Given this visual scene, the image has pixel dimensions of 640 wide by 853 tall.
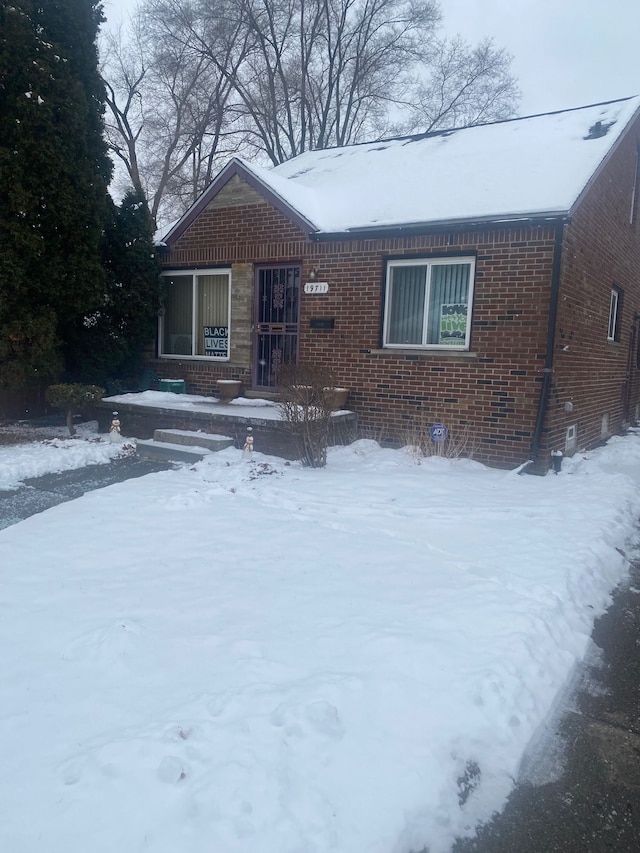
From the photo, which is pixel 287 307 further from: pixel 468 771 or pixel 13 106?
pixel 468 771

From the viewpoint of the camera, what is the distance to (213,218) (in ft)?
36.6

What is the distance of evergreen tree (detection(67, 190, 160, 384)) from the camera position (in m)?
10.9

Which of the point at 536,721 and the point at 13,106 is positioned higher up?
the point at 13,106

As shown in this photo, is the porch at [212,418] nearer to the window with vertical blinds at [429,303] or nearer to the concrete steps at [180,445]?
the concrete steps at [180,445]

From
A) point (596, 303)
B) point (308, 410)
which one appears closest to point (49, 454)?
point (308, 410)

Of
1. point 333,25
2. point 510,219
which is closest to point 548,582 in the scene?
point 510,219

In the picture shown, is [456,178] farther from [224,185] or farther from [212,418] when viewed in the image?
[212,418]

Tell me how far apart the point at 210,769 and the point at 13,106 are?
9.69 m

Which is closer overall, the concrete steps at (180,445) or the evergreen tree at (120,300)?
the concrete steps at (180,445)

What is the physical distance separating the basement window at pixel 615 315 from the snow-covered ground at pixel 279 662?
273 inches

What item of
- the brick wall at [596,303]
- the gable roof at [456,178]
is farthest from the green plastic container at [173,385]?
the brick wall at [596,303]

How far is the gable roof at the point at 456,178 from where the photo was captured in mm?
8672

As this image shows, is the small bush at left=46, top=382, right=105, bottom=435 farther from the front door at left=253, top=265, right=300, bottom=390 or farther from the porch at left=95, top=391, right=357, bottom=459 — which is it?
the front door at left=253, top=265, right=300, bottom=390

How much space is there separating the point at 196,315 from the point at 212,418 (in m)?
3.37
